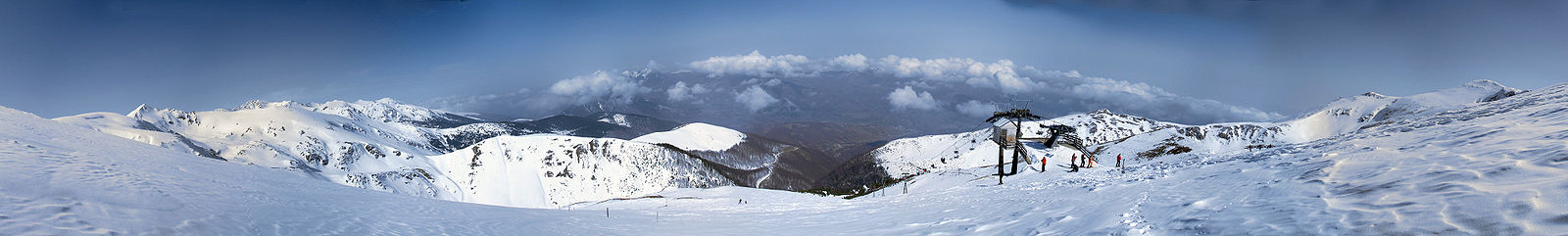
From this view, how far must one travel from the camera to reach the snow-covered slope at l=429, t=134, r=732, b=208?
15688 centimetres

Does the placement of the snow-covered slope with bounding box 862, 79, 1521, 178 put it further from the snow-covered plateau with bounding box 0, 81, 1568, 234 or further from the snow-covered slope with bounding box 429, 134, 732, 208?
the snow-covered plateau with bounding box 0, 81, 1568, 234

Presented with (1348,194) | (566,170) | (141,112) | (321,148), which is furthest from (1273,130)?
(141,112)

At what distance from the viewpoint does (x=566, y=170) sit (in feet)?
550

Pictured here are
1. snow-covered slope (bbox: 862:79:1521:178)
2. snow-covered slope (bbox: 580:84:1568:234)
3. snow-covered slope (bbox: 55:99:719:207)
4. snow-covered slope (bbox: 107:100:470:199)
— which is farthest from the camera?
snow-covered slope (bbox: 107:100:470:199)

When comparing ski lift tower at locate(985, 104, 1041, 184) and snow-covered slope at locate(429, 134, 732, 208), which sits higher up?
ski lift tower at locate(985, 104, 1041, 184)

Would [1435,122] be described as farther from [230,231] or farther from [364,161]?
[364,161]

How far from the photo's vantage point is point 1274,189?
767cm

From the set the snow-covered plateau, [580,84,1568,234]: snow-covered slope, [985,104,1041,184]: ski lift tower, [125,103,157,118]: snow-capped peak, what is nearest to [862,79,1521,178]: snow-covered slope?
[985,104,1041,184]: ski lift tower

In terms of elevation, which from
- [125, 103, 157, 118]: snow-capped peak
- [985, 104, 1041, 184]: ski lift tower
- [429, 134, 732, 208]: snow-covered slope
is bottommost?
[429, 134, 732, 208]: snow-covered slope

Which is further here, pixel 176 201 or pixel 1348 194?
pixel 176 201

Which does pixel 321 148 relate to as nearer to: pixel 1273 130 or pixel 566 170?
pixel 566 170

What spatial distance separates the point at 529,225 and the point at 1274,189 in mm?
13888

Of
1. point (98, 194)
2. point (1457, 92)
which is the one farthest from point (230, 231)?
point (1457, 92)

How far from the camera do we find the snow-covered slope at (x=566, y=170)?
15688 cm
